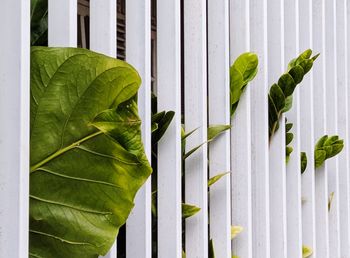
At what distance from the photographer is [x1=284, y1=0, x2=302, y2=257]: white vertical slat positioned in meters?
1.45

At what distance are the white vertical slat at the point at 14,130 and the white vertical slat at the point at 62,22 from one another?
0.09m

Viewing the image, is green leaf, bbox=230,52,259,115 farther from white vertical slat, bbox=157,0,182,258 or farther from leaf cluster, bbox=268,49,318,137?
white vertical slat, bbox=157,0,182,258

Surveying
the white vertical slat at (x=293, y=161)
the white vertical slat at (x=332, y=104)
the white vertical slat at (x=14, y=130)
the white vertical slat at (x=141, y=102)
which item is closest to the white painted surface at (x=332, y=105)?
the white vertical slat at (x=332, y=104)

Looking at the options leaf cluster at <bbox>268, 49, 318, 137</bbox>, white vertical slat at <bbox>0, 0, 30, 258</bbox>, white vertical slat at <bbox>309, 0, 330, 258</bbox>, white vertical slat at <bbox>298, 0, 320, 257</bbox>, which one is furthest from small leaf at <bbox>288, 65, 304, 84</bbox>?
white vertical slat at <bbox>0, 0, 30, 258</bbox>

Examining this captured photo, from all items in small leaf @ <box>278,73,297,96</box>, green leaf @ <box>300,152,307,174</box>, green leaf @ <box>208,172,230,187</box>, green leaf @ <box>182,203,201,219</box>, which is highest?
small leaf @ <box>278,73,297,96</box>

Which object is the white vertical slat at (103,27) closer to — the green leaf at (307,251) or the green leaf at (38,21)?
the green leaf at (38,21)

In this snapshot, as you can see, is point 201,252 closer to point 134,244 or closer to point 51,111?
point 134,244

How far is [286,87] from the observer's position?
1.33 m

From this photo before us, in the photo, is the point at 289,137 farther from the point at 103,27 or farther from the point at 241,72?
the point at 103,27

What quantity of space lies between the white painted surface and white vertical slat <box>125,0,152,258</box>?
0.92m

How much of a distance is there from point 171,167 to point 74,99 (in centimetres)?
30

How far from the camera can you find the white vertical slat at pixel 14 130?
0.67 meters

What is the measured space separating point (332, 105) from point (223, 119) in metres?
0.66

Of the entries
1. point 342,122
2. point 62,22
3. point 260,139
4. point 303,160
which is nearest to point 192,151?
point 260,139
